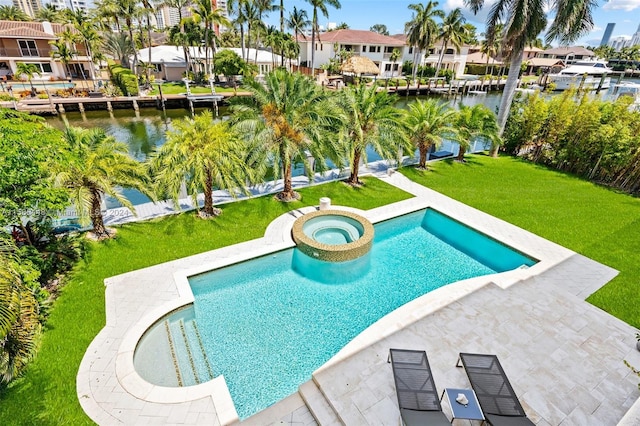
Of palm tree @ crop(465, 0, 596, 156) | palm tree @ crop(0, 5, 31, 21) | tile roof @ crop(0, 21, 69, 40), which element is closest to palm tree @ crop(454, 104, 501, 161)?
palm tree @ crop(465, 0, 596, 156)

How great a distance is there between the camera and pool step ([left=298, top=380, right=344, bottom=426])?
6.16 metres

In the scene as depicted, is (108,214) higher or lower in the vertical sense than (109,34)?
lower

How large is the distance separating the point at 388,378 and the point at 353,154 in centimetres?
1031

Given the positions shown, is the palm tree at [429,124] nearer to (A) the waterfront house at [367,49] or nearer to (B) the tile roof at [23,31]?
(A) the waterfront house at [367,49]

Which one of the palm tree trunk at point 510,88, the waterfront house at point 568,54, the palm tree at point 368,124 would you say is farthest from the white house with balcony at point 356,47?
the palm tree at point 368,124

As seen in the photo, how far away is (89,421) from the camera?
20.1 ft

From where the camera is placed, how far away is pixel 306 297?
9.87 m

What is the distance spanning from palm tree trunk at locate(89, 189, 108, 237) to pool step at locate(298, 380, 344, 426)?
8888 millimetres

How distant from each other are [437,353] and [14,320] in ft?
26.3

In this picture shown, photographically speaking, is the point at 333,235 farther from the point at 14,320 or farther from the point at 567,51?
the point at 567,51

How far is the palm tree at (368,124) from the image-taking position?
1501cm

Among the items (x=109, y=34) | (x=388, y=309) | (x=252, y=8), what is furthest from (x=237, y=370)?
(x=109, y=34)

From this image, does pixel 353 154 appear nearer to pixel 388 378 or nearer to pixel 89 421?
pixel 388 378

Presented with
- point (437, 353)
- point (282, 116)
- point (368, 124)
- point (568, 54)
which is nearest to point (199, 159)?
point (282, 116)
